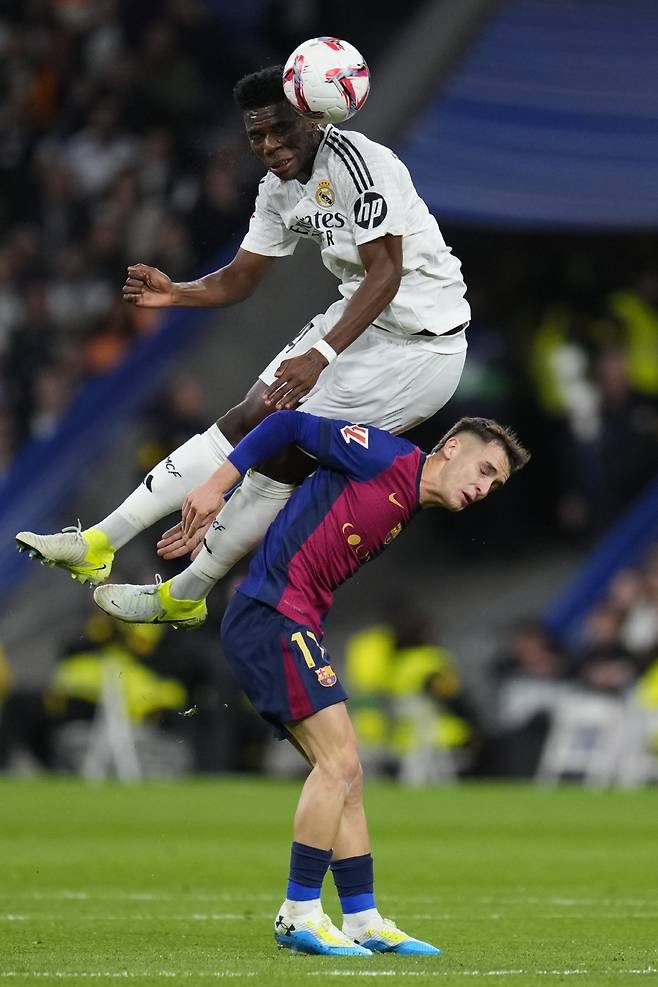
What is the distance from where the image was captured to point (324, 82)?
792 centimetres

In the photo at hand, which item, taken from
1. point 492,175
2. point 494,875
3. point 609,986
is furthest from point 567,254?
point 609,986

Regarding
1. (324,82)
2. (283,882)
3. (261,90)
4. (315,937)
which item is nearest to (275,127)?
(261,90)

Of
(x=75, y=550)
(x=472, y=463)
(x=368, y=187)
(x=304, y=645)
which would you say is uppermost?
(x=368, y=187)

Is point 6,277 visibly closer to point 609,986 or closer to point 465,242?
point 465,242

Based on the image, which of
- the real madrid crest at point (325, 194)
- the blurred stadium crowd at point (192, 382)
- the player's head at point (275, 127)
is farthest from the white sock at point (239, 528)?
the blurred stadium crowd at point (192, 382)

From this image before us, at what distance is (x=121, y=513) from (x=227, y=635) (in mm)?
812

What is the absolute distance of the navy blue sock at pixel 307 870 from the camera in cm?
782

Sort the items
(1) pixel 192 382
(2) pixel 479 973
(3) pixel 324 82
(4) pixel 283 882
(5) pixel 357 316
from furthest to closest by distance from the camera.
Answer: (1) pixel 192 382, (4) pixel 283 882, (5) pixel 357 316, (3) pixel 324 82, (2) pixel 479 973

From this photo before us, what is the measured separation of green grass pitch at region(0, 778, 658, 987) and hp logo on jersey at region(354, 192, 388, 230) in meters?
2.80

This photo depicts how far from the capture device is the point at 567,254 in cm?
2062

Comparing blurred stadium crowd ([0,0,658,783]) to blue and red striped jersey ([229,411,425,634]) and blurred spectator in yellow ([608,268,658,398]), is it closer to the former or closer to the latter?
blurred spectator in yellow ([608,268,658,398])

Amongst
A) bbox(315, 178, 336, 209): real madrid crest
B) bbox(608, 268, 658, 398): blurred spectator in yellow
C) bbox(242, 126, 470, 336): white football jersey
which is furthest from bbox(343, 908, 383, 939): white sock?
bbox(608, 268, 658, 398): blurred spectator in yellow

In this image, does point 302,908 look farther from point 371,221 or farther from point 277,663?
point 371,221

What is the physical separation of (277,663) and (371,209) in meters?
1.80
